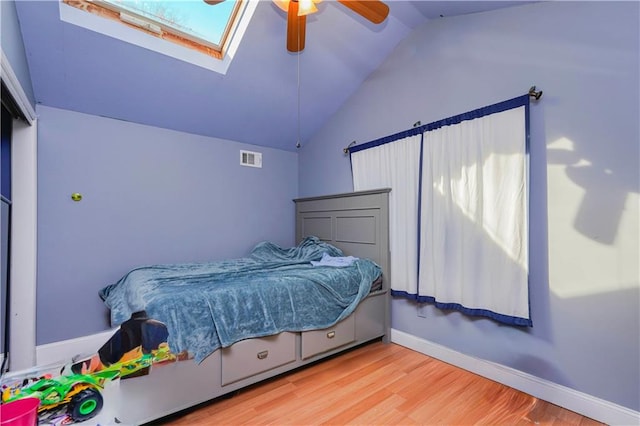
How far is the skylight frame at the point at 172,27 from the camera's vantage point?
2.02 metres

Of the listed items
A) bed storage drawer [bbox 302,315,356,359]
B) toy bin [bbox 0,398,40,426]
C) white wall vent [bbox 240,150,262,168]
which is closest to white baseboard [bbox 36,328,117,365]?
toy bin [bbox 0,398,40,426]

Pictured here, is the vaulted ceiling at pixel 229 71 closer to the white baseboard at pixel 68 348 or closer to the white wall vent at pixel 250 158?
the white wall vent at pixel 250 158

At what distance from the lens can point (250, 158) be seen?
3.60m

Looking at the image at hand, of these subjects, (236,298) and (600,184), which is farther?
(236,298)

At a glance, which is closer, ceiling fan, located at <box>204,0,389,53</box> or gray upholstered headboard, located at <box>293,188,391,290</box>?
ceiling fan, located at <box>204,0,389,53</box>

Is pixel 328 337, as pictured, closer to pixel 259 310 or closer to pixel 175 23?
pixel 259 310

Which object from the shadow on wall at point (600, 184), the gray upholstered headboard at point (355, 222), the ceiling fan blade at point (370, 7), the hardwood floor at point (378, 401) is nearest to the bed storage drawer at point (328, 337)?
the hardwood floor at point (378, 401)

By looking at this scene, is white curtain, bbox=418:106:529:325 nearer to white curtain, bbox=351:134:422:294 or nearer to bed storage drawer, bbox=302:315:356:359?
white curtain, bbox=351:134:422:294

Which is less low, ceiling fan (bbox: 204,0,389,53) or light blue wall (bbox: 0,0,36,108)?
ceiling fan (bbox: 204,0,389,53)

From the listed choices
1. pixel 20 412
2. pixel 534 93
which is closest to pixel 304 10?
pixel 534 93

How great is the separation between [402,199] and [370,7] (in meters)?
1.53

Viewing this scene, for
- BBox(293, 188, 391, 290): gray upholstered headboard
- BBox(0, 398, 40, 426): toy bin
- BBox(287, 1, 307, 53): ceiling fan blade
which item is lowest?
BBox(0, 398, 40, 426): toy bin

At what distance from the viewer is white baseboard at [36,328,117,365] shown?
7.70 ft

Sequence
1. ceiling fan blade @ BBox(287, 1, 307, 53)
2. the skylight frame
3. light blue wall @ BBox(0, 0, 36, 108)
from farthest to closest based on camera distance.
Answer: the skylight frame, ceiling fan blade @ BBox(287, 1, 307, 53), light blue wall @ BBox(0, 0, 36, 108)
